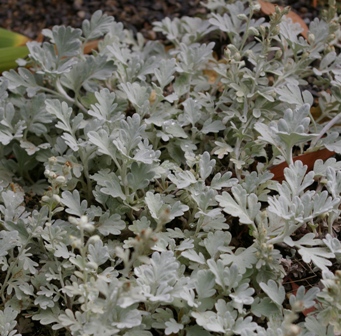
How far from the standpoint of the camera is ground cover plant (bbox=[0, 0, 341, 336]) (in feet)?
4.61

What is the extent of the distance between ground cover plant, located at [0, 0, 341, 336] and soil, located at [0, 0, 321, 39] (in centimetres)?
46

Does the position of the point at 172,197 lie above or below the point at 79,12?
below

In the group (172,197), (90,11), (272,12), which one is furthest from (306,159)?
(90,11)

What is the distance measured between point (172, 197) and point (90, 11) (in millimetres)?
1300

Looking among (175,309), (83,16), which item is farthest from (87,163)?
(83,16)

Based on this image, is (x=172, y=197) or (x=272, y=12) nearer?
(x=172, y=197)

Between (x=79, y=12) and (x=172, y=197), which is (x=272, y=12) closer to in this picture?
(x=79, y=12)

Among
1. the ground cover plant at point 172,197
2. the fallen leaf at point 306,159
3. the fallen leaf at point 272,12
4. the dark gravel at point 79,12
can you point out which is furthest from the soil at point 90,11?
the fallen leaf at point 306,159

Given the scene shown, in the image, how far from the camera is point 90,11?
269 centimetres

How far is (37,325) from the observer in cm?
162

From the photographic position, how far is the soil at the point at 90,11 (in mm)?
2576

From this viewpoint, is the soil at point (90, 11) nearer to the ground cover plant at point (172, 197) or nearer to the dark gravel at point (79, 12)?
the dark gravel at point (79, 12)

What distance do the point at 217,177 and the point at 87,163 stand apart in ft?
1.32

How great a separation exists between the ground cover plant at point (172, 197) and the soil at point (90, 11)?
0.46 metres
